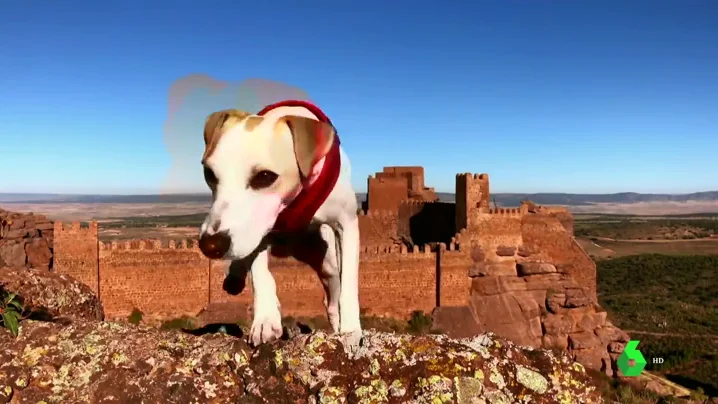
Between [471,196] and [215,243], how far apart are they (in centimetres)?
2216

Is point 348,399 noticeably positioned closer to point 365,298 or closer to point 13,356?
point 13,356

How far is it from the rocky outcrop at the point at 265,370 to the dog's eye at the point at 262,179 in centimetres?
89

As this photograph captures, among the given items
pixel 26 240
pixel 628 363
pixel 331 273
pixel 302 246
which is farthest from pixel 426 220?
pixel 302 246

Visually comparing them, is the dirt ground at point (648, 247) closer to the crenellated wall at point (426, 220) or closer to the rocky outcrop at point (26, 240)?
the crenellated wall at point (426, 220)

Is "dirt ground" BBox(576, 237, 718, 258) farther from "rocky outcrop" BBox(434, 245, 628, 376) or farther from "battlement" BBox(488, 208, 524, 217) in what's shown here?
"battlement" BBox(488, 208, 524, 217)

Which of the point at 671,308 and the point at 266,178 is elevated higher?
the point at 266,178

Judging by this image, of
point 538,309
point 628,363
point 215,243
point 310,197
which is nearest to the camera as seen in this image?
point 215,243

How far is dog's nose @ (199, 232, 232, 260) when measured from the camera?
9.23 ft

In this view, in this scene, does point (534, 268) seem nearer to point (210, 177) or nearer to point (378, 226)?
point (378, 226)

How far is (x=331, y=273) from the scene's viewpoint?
417 centimetres

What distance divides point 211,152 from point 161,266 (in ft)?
56.1

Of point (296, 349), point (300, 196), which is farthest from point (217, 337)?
point (300, 196)

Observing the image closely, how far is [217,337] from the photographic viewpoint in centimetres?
319

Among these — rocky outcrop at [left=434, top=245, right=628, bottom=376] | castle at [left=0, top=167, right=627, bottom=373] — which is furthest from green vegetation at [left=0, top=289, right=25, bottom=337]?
rocky outcrop at [left=434, top=245, right=628, bottom=376]
